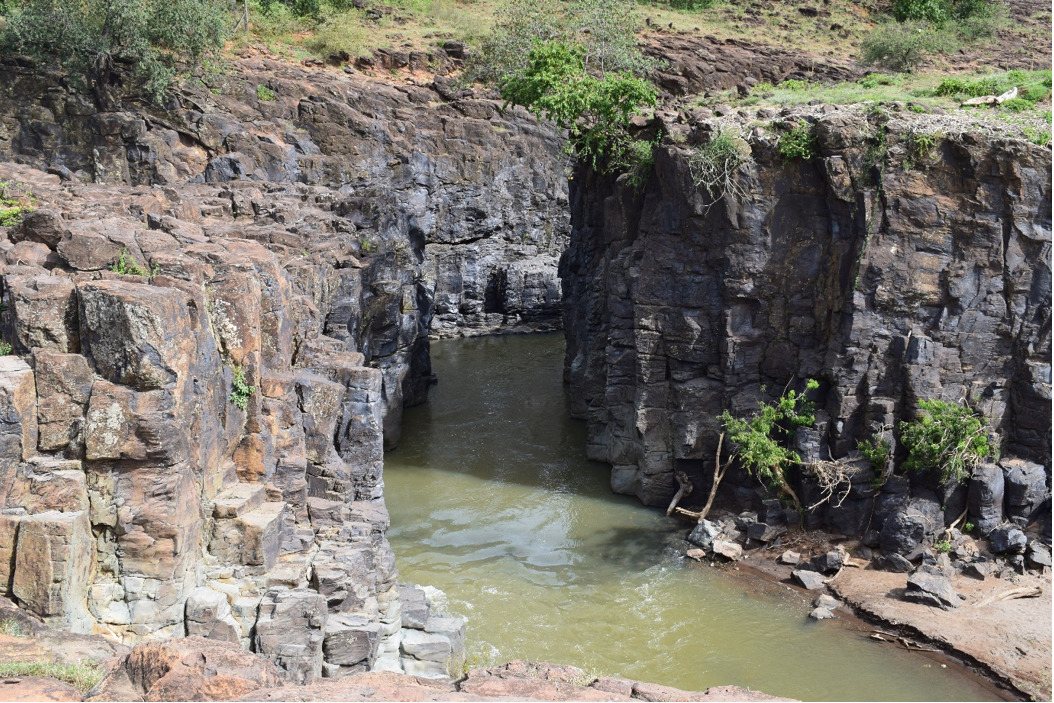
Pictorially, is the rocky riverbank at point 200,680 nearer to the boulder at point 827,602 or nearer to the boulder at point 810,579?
the boulder at point 827,602

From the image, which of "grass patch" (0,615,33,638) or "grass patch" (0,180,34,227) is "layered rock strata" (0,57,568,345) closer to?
"grass patch" (0,180,34,227)

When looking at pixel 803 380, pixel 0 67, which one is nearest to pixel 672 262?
pixel 803 380

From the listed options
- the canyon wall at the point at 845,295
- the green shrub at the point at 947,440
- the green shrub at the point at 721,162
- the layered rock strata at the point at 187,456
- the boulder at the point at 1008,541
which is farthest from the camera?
the green shrub at the point at 721,162

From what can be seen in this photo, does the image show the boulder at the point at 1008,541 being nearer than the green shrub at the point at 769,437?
Yes

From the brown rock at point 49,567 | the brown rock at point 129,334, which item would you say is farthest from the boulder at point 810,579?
the brown rock at point 49,567

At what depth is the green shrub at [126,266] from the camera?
13.9m

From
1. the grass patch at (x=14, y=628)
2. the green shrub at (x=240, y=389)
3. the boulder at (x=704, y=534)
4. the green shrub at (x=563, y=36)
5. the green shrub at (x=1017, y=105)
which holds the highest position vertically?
the green shrub at (x=563, y=36)

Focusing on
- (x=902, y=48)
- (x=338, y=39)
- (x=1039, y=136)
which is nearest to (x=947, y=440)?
(x=1039, y=136)

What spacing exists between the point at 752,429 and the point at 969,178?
6724 mm

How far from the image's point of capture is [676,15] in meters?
52.4

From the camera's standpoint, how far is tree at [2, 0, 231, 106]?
102 ft

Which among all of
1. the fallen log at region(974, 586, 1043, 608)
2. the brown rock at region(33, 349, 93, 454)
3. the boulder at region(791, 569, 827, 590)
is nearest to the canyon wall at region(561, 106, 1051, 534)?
the boulder at region(791, 569, 827, 590)

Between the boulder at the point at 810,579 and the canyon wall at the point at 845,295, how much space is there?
1785 mm

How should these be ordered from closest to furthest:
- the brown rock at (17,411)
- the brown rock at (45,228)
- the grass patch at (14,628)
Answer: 1. the grass patch at (14,628)
2. the brown rock at (17,411)
3. the brown rock at (45,228)
